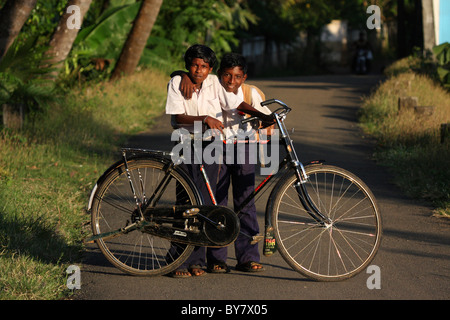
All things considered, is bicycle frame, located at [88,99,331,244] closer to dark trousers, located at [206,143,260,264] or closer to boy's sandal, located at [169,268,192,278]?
dark trousers, located at [206,143,260,264]

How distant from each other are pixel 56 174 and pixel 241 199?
4320 millimetres

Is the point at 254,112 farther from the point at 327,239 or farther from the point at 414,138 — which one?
the point at 414,138

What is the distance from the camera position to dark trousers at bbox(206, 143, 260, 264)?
237 inches

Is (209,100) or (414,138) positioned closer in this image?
(209,100)

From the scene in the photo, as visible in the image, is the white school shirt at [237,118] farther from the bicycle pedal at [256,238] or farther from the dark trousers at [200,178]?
the bicycle pedal at [256,238]

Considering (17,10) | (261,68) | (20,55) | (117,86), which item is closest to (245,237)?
(17,10)

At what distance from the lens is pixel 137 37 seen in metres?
19.5

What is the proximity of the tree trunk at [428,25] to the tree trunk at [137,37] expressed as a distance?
7035 mm

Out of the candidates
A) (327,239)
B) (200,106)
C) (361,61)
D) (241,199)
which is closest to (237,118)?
(200,106)

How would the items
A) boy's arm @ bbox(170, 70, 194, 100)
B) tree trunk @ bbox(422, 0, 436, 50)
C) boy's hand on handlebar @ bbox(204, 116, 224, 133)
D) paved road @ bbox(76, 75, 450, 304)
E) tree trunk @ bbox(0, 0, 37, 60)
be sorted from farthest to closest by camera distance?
tree trunk @ bbox(422, 0, 436, 50) < tree trunk @ bbox(0, 0, 37, 60) < boy's arm @ bbox(170, 70, 194, 100) < boy's hand on handlebar @ bbox(204, 116, 224, 133) < paved road @ bbox(76, 75, 450, 304)

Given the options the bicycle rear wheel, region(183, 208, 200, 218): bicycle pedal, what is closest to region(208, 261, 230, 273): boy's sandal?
the bicycle rear wheel

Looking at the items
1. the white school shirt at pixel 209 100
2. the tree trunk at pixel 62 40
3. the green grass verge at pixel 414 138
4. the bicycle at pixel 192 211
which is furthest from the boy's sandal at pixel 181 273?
the tree trunk at pixel 62 40

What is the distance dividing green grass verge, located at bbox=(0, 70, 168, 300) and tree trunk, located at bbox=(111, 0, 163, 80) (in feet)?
3.75
